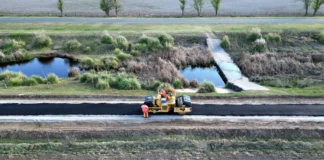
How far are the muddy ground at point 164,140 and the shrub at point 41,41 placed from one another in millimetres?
21083

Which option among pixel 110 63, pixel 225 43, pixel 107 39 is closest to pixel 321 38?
pixel 225 43

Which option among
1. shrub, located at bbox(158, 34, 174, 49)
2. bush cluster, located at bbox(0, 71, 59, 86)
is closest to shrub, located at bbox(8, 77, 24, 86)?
bush cluster, located at bbox(0, 71, 59, 86)

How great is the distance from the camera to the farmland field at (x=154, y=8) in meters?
56.9

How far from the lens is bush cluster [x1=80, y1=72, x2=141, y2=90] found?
26938mm

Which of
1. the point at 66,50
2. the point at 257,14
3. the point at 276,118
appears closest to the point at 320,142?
the point at 276,118

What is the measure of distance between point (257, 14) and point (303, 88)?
31.0 metres

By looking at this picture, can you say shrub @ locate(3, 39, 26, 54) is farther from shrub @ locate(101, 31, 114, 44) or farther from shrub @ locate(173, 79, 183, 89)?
shrub @ locate(173, 79, 183, 89)

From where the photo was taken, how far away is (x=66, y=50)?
1549 inches

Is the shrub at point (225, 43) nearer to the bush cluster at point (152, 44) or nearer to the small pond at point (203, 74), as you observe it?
the small pond at point (203, 74)

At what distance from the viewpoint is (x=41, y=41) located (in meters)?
39.7

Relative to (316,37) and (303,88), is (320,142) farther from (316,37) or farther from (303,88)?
(316,37)

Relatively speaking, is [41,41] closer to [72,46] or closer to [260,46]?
[72,46]

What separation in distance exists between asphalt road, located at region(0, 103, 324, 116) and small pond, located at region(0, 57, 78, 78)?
1107cm

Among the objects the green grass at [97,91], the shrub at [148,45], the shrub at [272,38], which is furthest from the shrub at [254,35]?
the green grass at [97,91]
